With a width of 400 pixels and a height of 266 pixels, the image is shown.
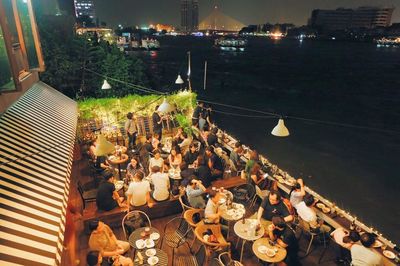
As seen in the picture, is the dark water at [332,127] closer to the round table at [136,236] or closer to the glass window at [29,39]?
the round table at [136,236]

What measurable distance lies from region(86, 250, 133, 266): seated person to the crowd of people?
0.7 inches

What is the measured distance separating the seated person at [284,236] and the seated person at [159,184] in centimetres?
300

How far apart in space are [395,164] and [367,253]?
20.9m

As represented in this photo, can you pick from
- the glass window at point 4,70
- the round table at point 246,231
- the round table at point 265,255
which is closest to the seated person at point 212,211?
the round table at point 246,231

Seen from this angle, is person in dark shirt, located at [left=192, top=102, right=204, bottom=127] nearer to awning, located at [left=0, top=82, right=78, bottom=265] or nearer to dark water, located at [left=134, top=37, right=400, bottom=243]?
awning, located at [left=0, top=82, right=78, bottom=265]

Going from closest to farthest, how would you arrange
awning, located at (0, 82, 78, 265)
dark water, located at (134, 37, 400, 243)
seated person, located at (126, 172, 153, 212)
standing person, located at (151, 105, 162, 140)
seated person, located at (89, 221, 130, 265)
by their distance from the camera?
awning, located at (0, 82, 78, 265), seated person, located at (89, 221, 130, 265), seated person, located at (126, 172, 153, 212), standing person, located at (151, 105, 162, 140), dark water, located at (134, 37, 400, 243)

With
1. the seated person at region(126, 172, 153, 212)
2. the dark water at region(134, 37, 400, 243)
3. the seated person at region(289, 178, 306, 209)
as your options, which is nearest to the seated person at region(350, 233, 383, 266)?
the seated person at region(289, 178, 306, 209)

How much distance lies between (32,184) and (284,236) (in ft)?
17.0

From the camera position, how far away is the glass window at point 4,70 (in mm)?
6395

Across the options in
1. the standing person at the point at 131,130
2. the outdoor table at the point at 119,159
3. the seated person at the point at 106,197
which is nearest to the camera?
the seated person at the point at 106,197

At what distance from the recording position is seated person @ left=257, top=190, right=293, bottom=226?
6613 millimetres

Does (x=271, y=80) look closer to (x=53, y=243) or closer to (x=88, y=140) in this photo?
(x=88, y=140)

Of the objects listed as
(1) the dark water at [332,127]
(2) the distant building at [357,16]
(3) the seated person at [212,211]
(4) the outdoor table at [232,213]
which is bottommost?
(1) the dark water at [332,127]

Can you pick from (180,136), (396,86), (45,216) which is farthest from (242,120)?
(396,86)
